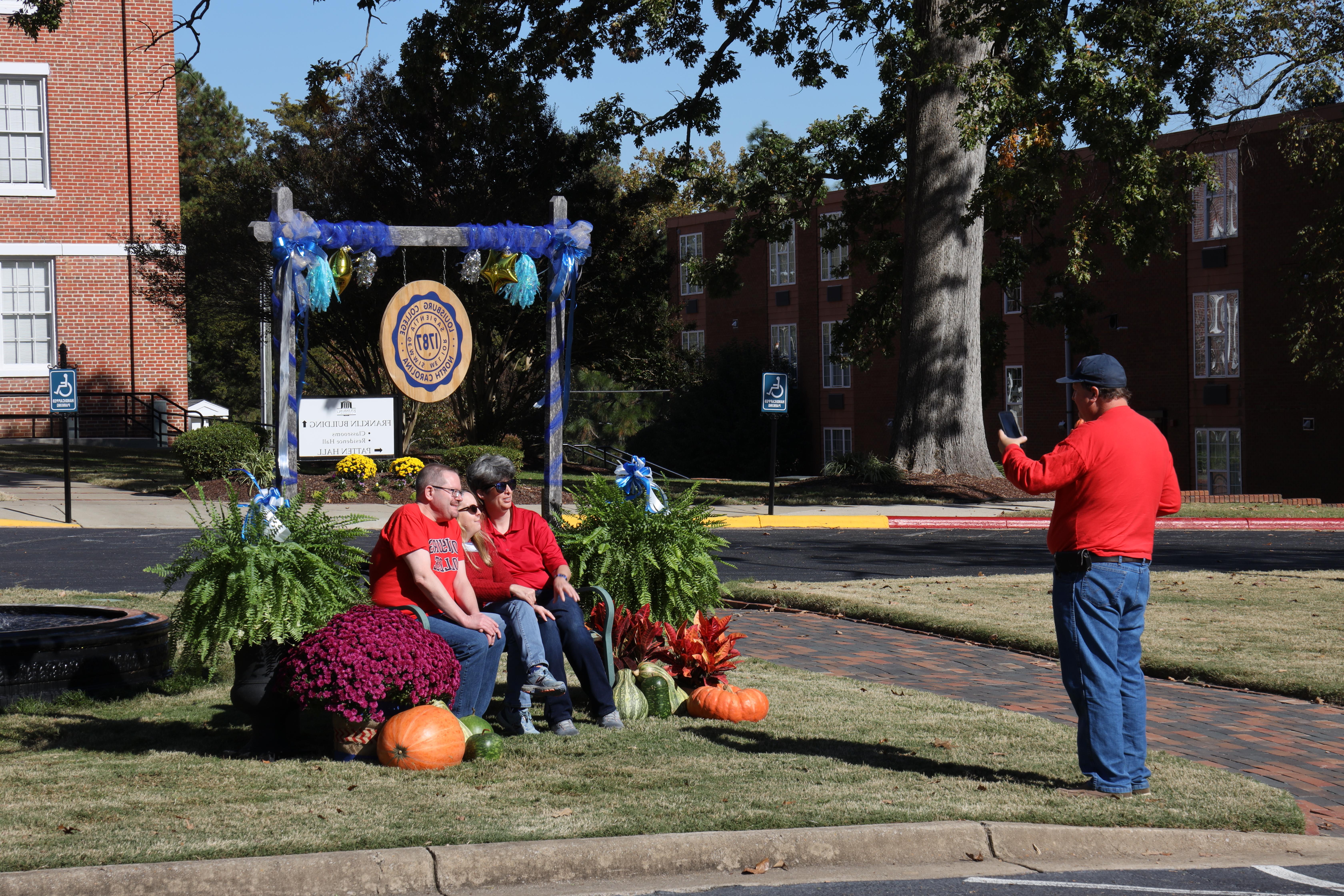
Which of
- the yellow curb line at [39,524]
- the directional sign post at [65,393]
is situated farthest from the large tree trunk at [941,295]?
the yellow curb line at [39,524]

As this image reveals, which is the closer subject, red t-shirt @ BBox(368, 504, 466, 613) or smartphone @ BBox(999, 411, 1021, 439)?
smartphone @ BBox(999, 411, 1021, 439)

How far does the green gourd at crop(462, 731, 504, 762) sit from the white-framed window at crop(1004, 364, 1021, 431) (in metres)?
35.1

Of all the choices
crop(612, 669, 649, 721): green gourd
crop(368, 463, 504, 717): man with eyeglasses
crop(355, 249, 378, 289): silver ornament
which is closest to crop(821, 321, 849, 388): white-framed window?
crop(355, 249, 378, 289): silver ornament

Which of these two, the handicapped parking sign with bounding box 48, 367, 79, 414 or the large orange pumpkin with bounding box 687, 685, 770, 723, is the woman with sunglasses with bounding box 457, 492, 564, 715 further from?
the handicapped parking sign with bounding box 48, 367, 79, 414

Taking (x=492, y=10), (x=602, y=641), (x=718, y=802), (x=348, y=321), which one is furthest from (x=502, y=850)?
(x=348, y=321)

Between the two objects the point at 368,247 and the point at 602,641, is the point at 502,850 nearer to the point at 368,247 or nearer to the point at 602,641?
the point at 602,641

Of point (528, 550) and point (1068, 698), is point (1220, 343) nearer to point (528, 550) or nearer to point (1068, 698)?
point (1068, 698)

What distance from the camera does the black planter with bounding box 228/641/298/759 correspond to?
6.00 meters

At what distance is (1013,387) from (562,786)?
3601 cm

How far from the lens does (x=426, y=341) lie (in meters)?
11.0

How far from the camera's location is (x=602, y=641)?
285 inches

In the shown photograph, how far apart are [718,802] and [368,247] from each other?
671 cm

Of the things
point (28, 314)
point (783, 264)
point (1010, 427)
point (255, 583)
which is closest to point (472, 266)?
point (255, 583)

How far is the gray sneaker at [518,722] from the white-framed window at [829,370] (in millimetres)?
39651
